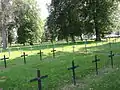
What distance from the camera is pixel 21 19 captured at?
63.4m

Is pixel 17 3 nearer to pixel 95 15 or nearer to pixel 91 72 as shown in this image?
pixel 95 15

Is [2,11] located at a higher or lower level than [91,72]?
higher

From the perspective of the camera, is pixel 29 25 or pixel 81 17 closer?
pixel 81 17

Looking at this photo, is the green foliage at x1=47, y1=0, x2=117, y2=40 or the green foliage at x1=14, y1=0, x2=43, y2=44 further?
the green foliage at x1=14, y1=0, x2=43, y2=44

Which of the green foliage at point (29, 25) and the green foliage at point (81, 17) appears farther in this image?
the green foliage at point (29, 25)

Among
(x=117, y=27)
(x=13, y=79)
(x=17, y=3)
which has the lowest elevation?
(x=13, y=79)

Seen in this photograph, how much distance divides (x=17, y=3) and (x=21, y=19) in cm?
933

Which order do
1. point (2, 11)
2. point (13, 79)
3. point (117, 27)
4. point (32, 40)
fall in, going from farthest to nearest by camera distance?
point (32, 40)
point (117, 27)
point (2, 11)
point (13, 79)

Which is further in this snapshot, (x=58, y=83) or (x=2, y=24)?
(x=2, y=24)

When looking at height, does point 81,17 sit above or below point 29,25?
above

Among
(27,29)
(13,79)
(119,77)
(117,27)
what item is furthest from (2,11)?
(119,77)

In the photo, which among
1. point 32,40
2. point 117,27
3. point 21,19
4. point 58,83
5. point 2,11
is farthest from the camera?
point 32,40

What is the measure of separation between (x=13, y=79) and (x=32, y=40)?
5153 centimetres

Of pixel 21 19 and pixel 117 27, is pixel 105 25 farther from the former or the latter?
pixel 21 19
